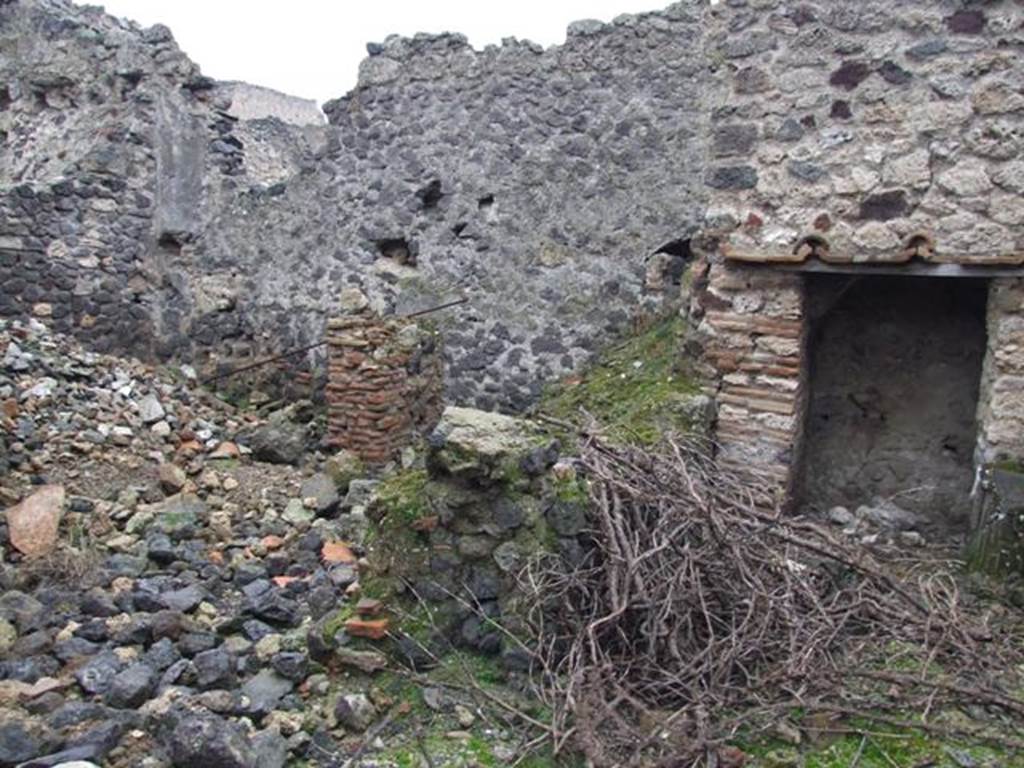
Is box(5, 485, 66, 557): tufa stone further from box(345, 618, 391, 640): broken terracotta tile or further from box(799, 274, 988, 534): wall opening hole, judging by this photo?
box(799, 274, 988, 534): wall opening hole

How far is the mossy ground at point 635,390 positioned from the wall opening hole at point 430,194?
2137 mm

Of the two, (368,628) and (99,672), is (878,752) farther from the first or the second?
(99,672)

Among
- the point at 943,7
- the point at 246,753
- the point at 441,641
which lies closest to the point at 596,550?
the point at 441,641

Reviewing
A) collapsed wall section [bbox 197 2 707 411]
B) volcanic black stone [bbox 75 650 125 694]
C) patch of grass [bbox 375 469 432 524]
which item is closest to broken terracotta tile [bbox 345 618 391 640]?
patch of grass [bbox 375 469 432 524]

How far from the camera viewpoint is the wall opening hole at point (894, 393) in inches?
194

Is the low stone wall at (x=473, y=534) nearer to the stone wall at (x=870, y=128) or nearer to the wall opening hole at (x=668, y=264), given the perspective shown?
the stone wall at (x=870, y=128)

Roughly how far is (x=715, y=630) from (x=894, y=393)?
225cm

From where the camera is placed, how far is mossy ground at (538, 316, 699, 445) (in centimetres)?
487

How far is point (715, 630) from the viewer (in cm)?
351

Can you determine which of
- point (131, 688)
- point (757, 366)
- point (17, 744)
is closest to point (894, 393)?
point (757, 366)

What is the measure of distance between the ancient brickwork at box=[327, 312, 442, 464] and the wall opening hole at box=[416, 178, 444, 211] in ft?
5.11

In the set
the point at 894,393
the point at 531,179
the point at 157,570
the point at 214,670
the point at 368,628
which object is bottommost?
the point at 157,570

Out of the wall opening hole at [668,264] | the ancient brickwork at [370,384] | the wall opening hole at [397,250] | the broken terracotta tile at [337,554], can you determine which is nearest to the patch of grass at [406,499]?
the broken terracotta tile at [337,554]

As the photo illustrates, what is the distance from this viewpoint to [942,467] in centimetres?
496
